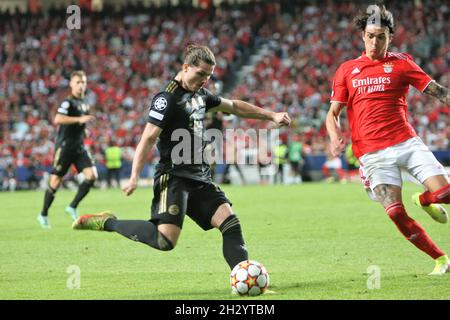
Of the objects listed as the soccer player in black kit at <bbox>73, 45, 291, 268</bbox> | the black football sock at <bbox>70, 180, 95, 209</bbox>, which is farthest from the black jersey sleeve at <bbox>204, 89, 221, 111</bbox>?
Result: the black football sock at <bbox>70, 180, 95, 209</bbox>

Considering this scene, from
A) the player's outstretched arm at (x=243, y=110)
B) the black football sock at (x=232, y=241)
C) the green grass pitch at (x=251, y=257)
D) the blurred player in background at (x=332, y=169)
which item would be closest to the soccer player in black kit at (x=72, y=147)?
the green grass pitch at (x=251, y=257)

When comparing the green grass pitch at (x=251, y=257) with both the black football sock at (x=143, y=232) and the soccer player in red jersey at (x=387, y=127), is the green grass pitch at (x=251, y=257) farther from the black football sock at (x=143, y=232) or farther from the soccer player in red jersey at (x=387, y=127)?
the soccer player in red jersey at (x=387, y=127)

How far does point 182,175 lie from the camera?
786 cm

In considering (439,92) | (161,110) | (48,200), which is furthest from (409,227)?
(48,200)

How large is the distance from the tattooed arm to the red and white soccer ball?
2.64m

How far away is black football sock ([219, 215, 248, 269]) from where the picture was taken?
779cm

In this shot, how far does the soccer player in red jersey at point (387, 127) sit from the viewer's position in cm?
833

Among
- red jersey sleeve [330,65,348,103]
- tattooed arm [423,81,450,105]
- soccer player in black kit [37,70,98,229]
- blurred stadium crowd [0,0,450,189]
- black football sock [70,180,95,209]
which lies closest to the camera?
tattooed arm [423,81,450,105]

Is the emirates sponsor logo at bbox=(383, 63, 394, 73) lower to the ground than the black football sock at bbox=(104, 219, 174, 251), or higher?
higher

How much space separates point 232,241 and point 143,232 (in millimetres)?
842

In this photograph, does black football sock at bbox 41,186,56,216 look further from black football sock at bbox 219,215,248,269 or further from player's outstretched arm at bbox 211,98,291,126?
black football sock at bbox 219,215,248,269

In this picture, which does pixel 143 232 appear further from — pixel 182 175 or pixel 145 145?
pixel 145 145

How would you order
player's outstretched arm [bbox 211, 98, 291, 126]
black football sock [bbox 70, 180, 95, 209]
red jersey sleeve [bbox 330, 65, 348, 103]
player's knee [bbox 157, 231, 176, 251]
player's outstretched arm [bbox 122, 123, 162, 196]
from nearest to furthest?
player's outstretched arm [bbox 122, 123, 162, 196], player's knee [bbox 157, 231, 176, 251], player's outstretched arm [bbox 211, 98, 291, 126], red jersey sleeve [bbox 330, 65, 348, 103], black football sock [bbox 70, 180, 95, 209]
